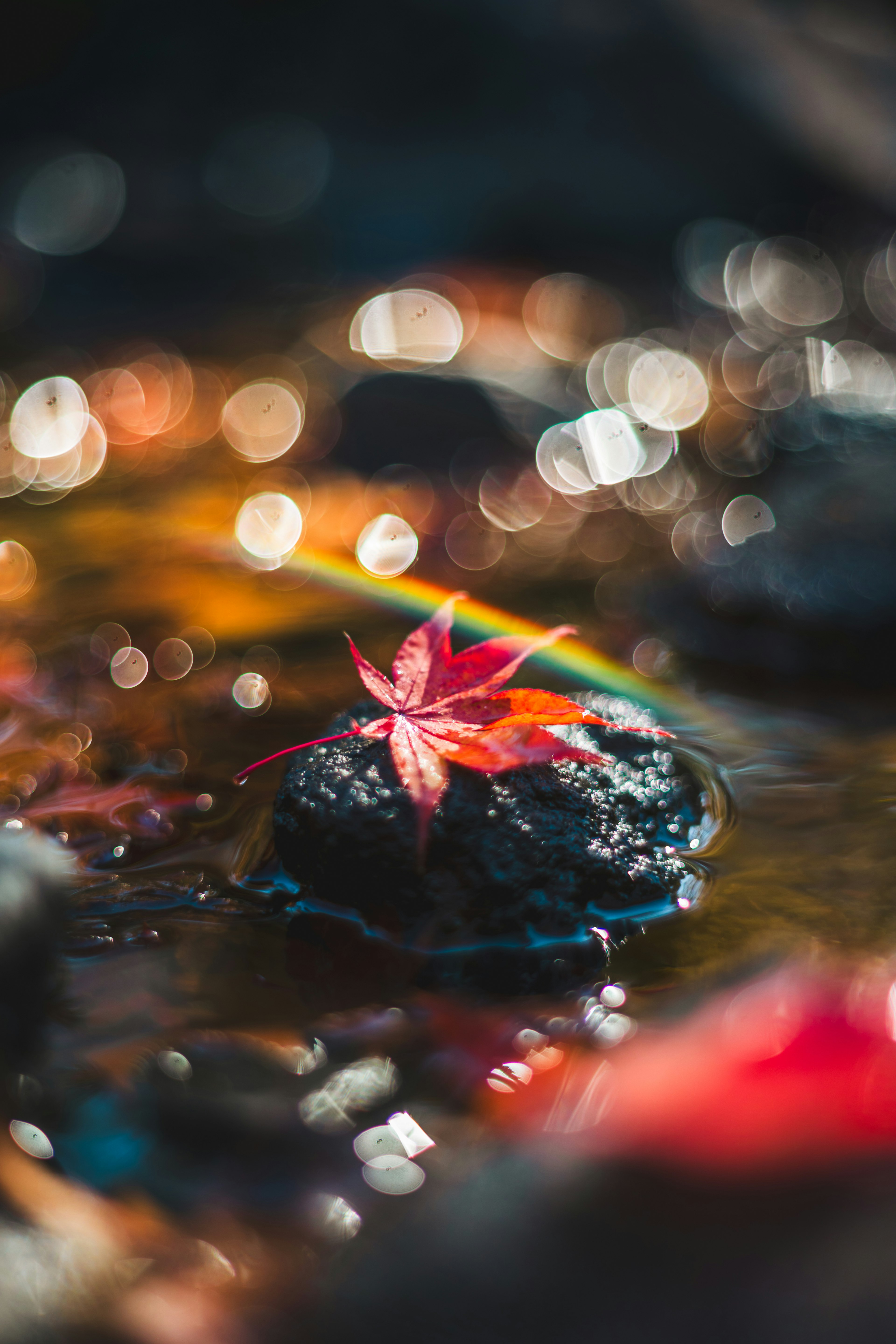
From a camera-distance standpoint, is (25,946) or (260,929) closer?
(25,946)

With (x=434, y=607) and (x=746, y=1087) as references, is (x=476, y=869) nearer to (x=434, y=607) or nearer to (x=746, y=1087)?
(x=746, y=1087)

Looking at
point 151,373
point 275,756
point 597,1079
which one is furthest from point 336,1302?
point 151,373

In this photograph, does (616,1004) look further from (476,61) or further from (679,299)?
(476,61)

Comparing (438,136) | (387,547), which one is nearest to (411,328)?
(387,547)

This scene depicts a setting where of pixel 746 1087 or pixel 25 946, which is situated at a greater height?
pixel 746 1087

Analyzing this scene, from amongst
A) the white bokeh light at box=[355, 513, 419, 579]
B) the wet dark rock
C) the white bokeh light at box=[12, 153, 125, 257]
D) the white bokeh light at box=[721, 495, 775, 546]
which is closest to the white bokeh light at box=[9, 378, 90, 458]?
the white bokeh light at box=[355, 513, 419, 579]

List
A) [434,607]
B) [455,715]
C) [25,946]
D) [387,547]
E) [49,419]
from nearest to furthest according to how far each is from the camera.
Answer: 1. [25,946]
2. [455,715]
3. [434,607]
4. [387,547]
5. [49,419]

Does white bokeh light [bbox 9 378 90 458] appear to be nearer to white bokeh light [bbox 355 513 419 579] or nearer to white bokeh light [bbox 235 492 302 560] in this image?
white bokeh light [bbox 235 492 302 560]
